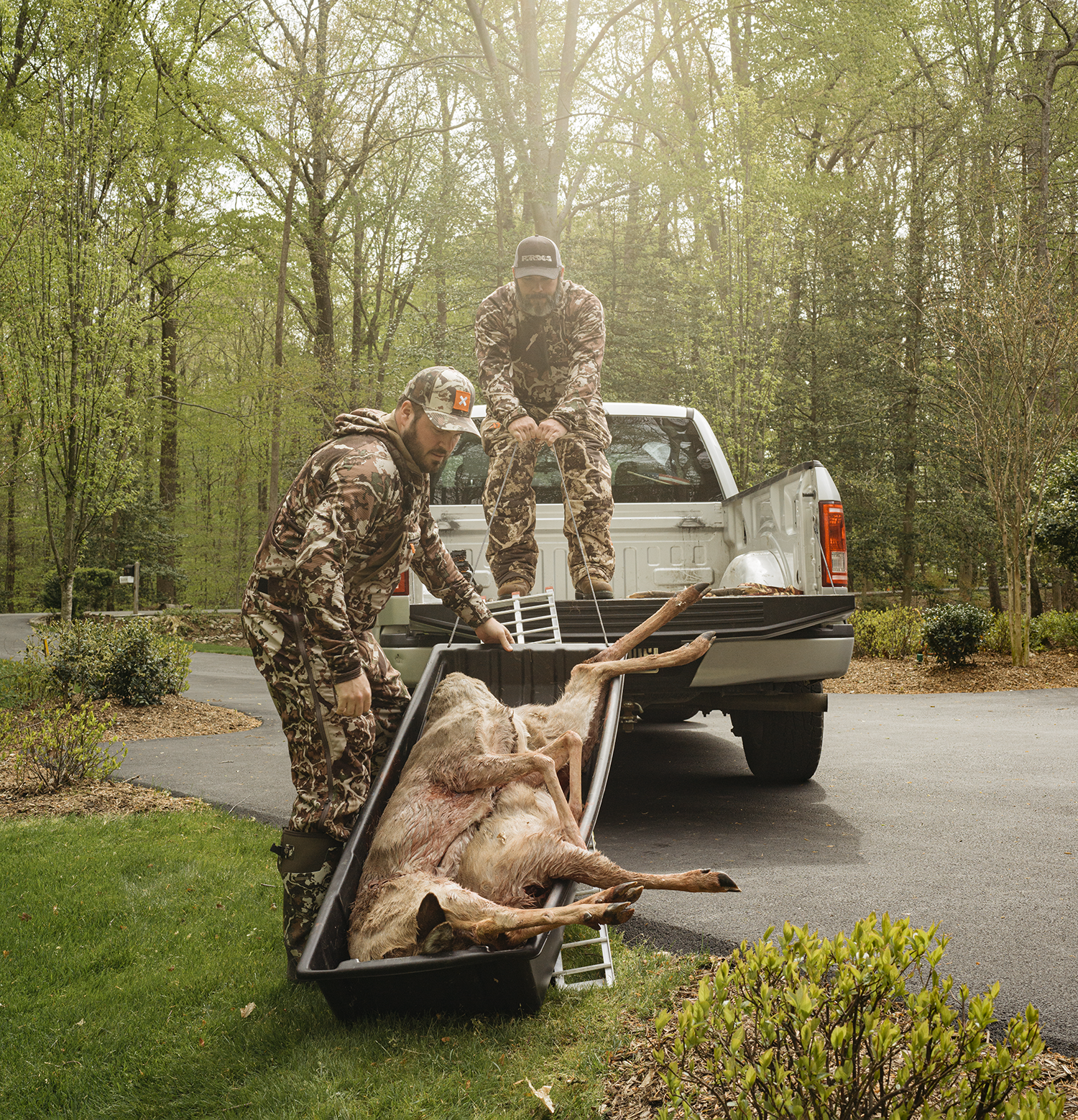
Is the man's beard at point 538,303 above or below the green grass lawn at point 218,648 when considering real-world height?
above

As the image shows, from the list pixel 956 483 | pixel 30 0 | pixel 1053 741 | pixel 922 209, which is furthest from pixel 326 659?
pixel 922 209

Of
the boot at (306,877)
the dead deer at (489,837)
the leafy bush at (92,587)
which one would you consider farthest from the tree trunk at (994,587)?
the leafy bush at (92,587)

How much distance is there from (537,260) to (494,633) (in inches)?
90.0

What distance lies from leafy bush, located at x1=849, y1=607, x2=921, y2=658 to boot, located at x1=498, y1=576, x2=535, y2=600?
28.2 feet

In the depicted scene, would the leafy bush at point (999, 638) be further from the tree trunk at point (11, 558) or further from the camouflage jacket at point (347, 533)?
the tree trunk at point (11, 558)

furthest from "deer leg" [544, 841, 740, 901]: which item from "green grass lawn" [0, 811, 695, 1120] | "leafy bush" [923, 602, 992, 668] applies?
"leafy bush" [923, 602, 992, 668]

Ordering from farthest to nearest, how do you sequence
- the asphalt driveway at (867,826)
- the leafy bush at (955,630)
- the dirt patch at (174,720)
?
1. the leafy bush at (955,630)
2. the dirt patch at (174,720)
3. the asphalt driveway at (867,826)

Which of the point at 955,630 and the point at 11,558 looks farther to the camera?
the point at 11,558

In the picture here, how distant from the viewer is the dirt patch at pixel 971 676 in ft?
33.9

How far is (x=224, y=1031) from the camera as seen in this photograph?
2697 mm

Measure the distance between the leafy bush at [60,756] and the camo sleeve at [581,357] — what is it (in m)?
3.96

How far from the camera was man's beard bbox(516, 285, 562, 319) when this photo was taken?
16.4 feet

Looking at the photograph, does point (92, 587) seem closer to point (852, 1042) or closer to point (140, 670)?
point (140, 670)

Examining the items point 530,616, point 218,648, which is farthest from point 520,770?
point 218,648
